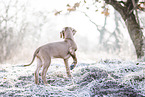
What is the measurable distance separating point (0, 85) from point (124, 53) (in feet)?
23.3

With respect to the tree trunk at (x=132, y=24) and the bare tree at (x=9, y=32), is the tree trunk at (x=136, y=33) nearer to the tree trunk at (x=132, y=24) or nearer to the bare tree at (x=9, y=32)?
the tree trunk at (x=132, y=24)

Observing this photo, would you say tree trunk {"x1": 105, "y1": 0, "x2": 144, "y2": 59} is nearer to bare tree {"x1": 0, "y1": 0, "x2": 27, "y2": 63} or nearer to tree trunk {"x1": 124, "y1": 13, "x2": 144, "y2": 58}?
tree trunk {"x1": 124, "y1": 13, "x2": 144, "y2": 58}

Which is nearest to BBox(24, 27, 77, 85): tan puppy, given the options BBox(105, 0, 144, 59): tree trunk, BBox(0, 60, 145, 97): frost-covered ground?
BBox(0, 60, 145, 97): frost-covered ground

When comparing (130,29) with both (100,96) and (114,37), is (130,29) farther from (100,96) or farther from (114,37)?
(114,37)

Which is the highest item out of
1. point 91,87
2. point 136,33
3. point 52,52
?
point 136,33

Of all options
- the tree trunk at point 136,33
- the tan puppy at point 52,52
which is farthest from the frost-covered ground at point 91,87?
the tree trunk at point 136,33

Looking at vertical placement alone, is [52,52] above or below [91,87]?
above

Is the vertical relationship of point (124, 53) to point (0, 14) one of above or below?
below

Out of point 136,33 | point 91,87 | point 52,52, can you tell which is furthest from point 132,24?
point 91,87

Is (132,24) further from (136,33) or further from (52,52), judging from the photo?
(52,52)

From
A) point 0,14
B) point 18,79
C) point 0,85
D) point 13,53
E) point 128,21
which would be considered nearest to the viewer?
point 0,85

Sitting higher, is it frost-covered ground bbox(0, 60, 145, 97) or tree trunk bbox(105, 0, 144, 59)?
tree trunk bbox(105, 0, 144, 59)

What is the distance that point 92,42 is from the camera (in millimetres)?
31031

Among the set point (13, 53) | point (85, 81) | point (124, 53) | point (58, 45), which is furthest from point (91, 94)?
point (124, 53)
